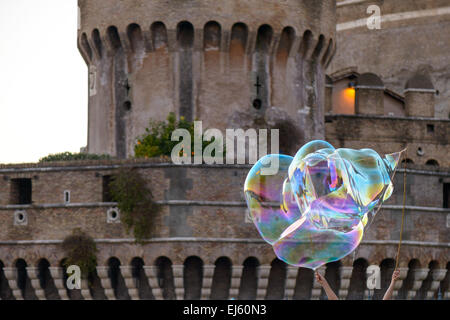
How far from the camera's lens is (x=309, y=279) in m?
36.0

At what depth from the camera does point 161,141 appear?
123ft

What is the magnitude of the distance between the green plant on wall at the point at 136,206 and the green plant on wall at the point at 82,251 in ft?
3.71

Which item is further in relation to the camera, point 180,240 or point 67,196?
point 67,196

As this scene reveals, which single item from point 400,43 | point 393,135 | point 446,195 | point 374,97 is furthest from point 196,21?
point 400,43

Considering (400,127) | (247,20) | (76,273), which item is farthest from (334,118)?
(76,273)

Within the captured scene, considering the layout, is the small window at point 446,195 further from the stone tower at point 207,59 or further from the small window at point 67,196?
the small window at point 67,196

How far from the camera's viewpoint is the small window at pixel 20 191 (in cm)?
3647

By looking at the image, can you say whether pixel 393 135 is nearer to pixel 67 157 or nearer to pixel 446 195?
pixel 446 195

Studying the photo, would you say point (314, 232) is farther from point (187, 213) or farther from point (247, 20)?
point (247, 20)

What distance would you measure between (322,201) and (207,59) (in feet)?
57.2

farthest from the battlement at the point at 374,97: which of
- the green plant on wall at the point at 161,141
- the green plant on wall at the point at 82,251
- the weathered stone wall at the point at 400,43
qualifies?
the green plant on wall at the point at 82,251

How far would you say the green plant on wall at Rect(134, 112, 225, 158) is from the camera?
37156 mm

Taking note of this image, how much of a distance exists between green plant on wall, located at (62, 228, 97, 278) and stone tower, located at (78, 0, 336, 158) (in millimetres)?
5948

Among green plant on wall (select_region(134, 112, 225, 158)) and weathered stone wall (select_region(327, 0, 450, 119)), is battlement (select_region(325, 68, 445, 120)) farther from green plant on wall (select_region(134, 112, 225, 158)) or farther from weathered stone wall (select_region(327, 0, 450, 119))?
green plant on wall (select_region(134, 112, 225, 158))
